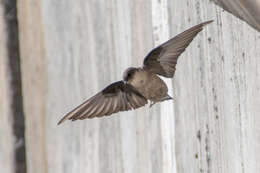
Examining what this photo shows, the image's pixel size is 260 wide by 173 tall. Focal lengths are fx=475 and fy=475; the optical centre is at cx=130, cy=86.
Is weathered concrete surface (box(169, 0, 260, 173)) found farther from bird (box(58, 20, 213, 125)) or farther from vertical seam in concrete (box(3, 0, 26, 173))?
vertical seam in concrete (box(3, 0, 26, 173))

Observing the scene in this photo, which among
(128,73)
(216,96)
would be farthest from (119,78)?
(216,96)

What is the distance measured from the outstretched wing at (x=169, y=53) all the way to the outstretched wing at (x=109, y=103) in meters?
0.08

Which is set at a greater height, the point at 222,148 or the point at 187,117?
the point at 187,117

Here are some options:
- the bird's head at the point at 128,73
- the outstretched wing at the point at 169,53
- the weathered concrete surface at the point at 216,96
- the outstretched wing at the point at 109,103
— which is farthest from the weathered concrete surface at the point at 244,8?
the bird's head at the point at 128,73

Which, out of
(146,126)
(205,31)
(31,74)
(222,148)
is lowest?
(222,148)

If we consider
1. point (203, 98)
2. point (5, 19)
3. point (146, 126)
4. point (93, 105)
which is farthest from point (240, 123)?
point (5, 19)

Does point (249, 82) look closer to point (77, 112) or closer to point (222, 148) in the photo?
point (222, 148)

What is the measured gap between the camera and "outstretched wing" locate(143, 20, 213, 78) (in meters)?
1.10

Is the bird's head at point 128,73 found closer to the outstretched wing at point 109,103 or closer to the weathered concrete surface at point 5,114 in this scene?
the outstretched wing at point 109,103

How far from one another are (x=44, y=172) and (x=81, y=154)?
0.12m

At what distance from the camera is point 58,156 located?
0.74 m

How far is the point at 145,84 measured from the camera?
1218 millimetres

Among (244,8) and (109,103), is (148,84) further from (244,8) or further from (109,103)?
(244,8)

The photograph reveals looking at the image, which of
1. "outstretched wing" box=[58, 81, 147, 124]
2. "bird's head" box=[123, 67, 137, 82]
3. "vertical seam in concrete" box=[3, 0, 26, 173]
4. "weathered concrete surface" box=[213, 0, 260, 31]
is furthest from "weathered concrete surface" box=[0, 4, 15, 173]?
"weathered concrete surface" box=[213, 0, 260, 31]
